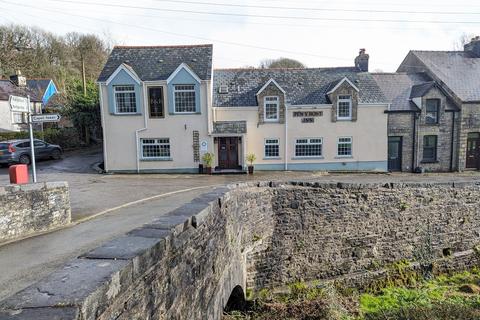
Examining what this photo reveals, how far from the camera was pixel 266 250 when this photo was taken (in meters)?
10.4

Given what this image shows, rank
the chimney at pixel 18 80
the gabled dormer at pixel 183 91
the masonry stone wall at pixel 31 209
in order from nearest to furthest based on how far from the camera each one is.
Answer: the masonry stone wall at pixel 31 209 → the gabled dormer at pixel 183 91 → the chimney at pixel 18 80

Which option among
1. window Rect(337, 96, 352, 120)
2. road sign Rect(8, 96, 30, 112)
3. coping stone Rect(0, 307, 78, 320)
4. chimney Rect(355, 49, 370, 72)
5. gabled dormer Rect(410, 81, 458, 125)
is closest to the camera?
coping stone Rect(0, 307, 78, 320)

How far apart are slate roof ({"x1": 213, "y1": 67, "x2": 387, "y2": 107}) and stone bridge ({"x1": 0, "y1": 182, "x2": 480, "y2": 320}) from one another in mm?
10627

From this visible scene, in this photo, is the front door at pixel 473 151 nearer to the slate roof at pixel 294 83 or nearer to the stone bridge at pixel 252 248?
the slate roof at pixel 294 83

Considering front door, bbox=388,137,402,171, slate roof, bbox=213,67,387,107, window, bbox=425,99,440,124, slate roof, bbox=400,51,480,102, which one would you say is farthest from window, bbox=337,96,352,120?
slate roof, bbox=400,51,480,102

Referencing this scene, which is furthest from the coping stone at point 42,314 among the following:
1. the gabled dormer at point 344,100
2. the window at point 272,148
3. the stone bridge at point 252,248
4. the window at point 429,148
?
the window at point 429,148

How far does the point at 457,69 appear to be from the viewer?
2514cm

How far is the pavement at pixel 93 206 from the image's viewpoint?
6555mm

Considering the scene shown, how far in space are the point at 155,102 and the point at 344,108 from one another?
38.5 ft

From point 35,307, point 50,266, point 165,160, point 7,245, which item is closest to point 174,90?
point 165,160

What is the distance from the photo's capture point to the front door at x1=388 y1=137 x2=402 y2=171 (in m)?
23.0

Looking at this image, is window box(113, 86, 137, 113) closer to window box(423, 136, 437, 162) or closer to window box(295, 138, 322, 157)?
window box(295, 138, 322, 157)

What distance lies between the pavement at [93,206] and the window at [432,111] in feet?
12.9

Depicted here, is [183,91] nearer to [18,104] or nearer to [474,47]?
[18,104]
